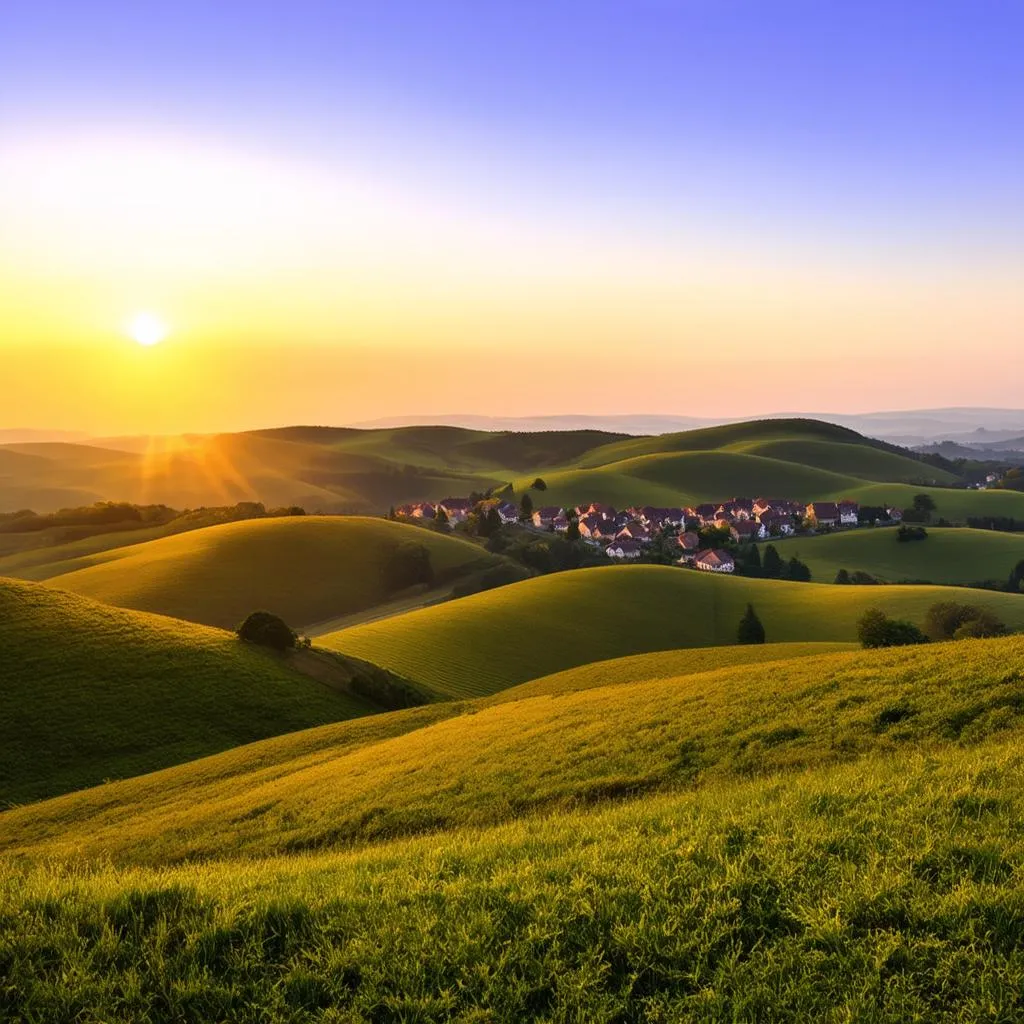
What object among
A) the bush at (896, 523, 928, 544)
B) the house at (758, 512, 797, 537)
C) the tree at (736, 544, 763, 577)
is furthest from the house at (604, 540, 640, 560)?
the bush at (896, 523, 928, 544)

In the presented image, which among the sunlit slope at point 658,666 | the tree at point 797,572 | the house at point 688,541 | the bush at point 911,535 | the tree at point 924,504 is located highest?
the tree at point 924,504

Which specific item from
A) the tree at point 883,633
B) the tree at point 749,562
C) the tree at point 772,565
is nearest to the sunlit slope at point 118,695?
the tree at point 883,633

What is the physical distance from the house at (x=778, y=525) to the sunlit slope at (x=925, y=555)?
107ft

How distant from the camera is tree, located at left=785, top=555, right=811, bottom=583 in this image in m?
126

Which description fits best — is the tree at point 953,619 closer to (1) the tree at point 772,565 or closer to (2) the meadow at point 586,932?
(1) the tree at point 772,565

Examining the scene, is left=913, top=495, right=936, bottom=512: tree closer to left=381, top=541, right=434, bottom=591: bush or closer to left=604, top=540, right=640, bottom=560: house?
left=604, top=540, right=640, bottom=560: house

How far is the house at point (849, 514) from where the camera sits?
192m

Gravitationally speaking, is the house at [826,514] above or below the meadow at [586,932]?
below

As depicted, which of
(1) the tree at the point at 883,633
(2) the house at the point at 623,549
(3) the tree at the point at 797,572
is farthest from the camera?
(2) the house at the point at 623,549

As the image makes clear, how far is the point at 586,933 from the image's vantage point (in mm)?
7074

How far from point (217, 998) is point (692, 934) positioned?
472 cm

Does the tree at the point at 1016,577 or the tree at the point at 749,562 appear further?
the tree at the point at 749,562

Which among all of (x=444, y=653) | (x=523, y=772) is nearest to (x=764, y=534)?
(x=444, y=653)

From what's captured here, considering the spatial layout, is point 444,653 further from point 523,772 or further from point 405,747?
point 523,772
